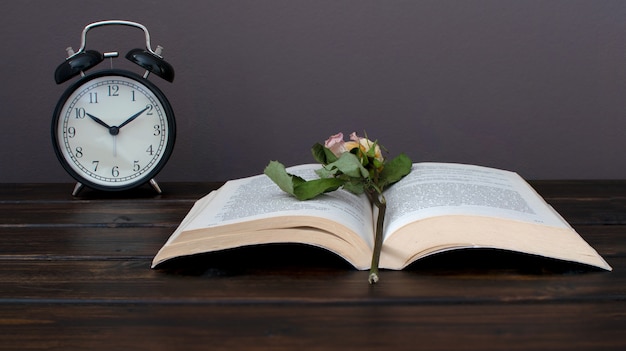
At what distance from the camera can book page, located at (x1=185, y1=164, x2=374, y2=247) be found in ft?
3.38

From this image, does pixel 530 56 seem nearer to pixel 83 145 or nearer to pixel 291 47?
pixel 291 47

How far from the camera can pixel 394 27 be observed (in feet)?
7.14

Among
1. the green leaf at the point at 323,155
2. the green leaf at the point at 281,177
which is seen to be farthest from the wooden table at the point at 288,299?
the green leaf at the point at 323,155

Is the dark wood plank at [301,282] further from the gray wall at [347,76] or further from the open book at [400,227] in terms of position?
the gray wall at [347,76]

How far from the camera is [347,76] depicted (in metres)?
2.20

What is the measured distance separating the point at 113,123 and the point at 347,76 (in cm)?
83

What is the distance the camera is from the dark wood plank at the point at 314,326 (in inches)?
29.2

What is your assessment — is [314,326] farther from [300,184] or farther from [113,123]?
[113,123]

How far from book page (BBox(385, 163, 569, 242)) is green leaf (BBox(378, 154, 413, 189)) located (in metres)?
0.01

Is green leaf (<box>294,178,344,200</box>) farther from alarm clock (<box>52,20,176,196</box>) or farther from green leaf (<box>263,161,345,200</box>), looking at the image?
alarm clock (<box>52,20,176,196</box>)

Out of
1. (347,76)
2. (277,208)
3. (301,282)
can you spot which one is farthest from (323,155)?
(347,76)

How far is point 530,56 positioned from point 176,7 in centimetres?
100

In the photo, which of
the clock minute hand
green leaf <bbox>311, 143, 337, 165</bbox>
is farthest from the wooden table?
the clock minute hand

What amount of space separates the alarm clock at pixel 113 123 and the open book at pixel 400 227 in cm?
44
